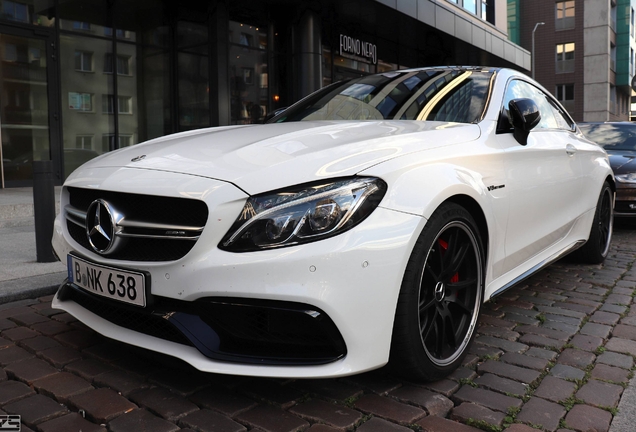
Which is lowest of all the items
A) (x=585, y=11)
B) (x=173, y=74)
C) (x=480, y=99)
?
(x=480, y=99)

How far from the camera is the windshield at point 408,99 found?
3172mm

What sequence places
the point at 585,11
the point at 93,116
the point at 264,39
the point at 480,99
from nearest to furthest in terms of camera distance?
the point at 480,99, the point at 93,116, the point at 264,39, the point at 585,11

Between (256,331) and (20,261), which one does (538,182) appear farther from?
(20,261)

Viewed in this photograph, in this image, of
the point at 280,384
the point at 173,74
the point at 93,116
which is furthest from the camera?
the point at 173,74

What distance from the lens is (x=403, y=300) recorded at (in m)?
2.17

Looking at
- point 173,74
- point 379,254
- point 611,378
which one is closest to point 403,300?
point 379,254

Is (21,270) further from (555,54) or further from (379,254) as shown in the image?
(555,54)

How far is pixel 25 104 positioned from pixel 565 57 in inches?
1775

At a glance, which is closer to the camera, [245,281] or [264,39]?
[245,281]

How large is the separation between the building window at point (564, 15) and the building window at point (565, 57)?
1.44 metres

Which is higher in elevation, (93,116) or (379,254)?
(93,116)

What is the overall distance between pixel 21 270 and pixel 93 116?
23.9 feet

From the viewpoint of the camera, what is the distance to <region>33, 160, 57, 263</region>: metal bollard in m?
4.68

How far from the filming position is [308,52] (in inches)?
524
